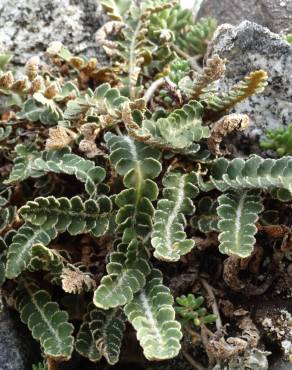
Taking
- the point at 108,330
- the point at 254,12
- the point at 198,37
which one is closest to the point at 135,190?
the point at 108,330

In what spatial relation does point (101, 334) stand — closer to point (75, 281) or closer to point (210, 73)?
point (75, 281)

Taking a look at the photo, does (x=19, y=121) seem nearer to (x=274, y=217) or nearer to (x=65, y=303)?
(x=65, y=303)

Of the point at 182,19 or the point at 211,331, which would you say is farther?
the point at 182,19

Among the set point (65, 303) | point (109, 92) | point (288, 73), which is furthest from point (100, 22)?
point (65, 303)

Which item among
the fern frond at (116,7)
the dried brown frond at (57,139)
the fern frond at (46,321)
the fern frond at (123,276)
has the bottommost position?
the fern frond at (46,321)

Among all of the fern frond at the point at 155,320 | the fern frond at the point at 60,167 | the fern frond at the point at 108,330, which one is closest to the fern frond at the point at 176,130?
the fern frond at the point at 60,167

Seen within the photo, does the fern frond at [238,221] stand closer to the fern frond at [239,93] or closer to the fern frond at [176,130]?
the fern frond at [176,130]
